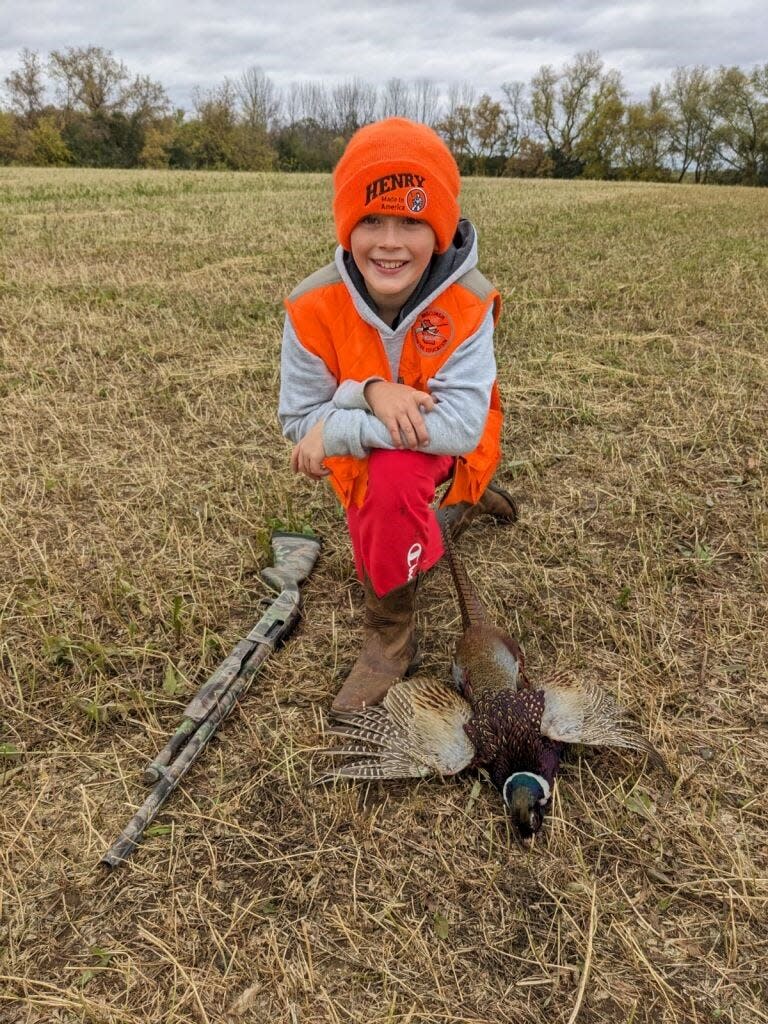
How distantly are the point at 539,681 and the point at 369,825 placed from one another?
767 millimetres

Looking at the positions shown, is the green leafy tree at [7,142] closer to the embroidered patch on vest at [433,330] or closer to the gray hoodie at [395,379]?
the gray hoodie at [395,379]

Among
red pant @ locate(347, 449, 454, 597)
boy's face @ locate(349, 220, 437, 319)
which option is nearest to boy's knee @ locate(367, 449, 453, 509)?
red pant @ locate(347, 449, 454, 597)

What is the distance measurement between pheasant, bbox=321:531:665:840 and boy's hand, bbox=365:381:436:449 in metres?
0.74

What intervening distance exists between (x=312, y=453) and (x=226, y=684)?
831 millimetres

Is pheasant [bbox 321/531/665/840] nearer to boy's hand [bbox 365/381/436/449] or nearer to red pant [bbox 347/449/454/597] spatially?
red pant [bbox 347/449/454/597]

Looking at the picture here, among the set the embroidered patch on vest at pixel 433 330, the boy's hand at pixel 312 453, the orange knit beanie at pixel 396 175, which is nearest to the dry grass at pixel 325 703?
the boy's hand at pixel 312 453

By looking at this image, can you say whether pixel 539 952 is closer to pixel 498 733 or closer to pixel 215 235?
pixel 498 733

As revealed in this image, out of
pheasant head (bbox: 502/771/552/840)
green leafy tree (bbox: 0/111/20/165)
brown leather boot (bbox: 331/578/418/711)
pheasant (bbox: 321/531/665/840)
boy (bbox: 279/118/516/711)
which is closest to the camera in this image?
pheasant head (bbox: 502/771/552/840)

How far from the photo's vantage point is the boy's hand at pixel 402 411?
2.21m

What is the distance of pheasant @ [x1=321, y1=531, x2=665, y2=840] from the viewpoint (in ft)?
6.64

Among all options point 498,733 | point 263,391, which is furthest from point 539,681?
point 263,391

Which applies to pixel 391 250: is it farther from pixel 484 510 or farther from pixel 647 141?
pixel 647 141

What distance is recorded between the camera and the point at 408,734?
2.20 m

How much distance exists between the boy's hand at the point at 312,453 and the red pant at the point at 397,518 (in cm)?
18
